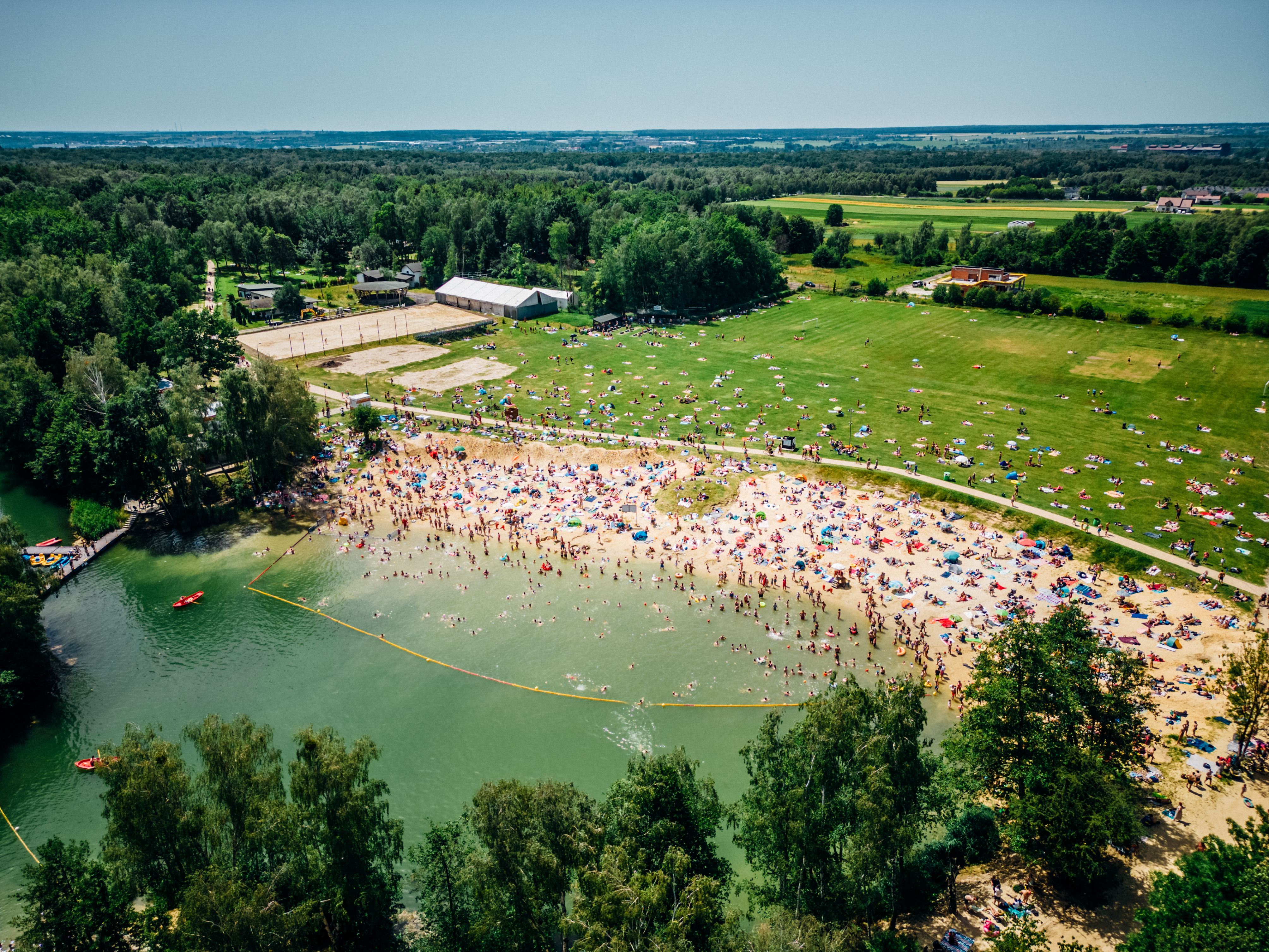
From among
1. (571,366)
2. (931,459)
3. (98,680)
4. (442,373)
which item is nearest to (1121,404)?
(931,459)

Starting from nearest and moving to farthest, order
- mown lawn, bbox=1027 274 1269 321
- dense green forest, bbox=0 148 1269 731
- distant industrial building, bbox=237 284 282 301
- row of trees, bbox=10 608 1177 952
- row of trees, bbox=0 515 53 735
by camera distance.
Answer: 1. row of trees, bbox=10 608 1177 952
2. row of trees, bbox=0 515 53 735
3. dense green forest, bbox=0 148 1269 731
4. mown lawn, bbox=1027 274 1269 321
5. distant industrial building, bbox=237 284 282 301

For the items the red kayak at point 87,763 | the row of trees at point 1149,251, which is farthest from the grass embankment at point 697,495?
the row of trees at point 1149,251

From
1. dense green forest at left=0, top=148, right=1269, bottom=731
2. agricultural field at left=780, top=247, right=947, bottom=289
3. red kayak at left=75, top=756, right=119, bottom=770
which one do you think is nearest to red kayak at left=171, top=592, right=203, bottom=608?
dense green forest at left=0, top=148, right=1269, bottom=731

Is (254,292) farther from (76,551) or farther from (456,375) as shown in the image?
(76,551)

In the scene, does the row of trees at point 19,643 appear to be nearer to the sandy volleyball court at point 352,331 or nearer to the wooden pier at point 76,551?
the wooden pier at point 76,551

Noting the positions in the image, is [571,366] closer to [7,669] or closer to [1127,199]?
[7,669]

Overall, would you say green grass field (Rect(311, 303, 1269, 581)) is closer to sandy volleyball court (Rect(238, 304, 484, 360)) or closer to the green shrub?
sandy volleyball court (Rect(238, 304, 484, 360))
